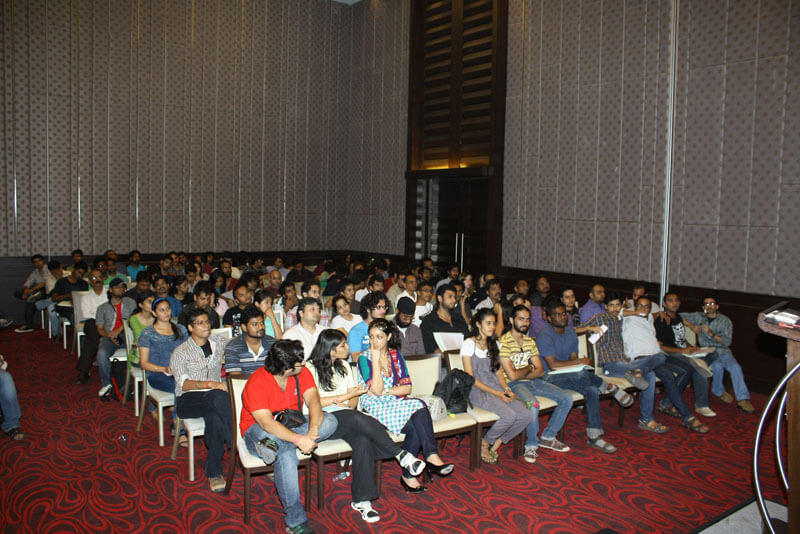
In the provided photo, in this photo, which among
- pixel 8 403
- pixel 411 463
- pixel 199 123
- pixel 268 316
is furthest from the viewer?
pixel 199 123

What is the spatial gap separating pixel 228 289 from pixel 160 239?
14.0 ft

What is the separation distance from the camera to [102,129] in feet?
39.1

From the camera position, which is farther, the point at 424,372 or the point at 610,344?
the point at 610,344

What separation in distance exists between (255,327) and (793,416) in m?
3.79

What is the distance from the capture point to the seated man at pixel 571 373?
18.8ft

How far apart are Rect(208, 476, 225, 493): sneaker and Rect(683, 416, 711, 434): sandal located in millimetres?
4453

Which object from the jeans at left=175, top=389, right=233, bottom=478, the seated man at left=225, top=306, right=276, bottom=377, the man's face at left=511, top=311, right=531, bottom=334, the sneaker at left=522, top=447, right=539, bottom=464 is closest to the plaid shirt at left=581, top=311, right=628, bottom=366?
the man's face at left=511, top=311, right=531, bottom=334

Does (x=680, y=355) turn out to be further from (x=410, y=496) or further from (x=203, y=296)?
(x=203, y=296)

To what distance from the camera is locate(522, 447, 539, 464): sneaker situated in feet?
17.5

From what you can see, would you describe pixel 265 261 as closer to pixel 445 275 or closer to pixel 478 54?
pixel 445 275

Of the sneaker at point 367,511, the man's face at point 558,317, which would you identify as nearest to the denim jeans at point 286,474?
the sneaker at point 367,511

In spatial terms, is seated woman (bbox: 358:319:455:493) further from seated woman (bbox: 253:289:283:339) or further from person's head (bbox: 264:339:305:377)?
seated woman (bbox: 253:289:283:339)

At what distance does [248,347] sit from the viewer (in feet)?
17.3

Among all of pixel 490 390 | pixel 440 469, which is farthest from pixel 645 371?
pixel 440 469
